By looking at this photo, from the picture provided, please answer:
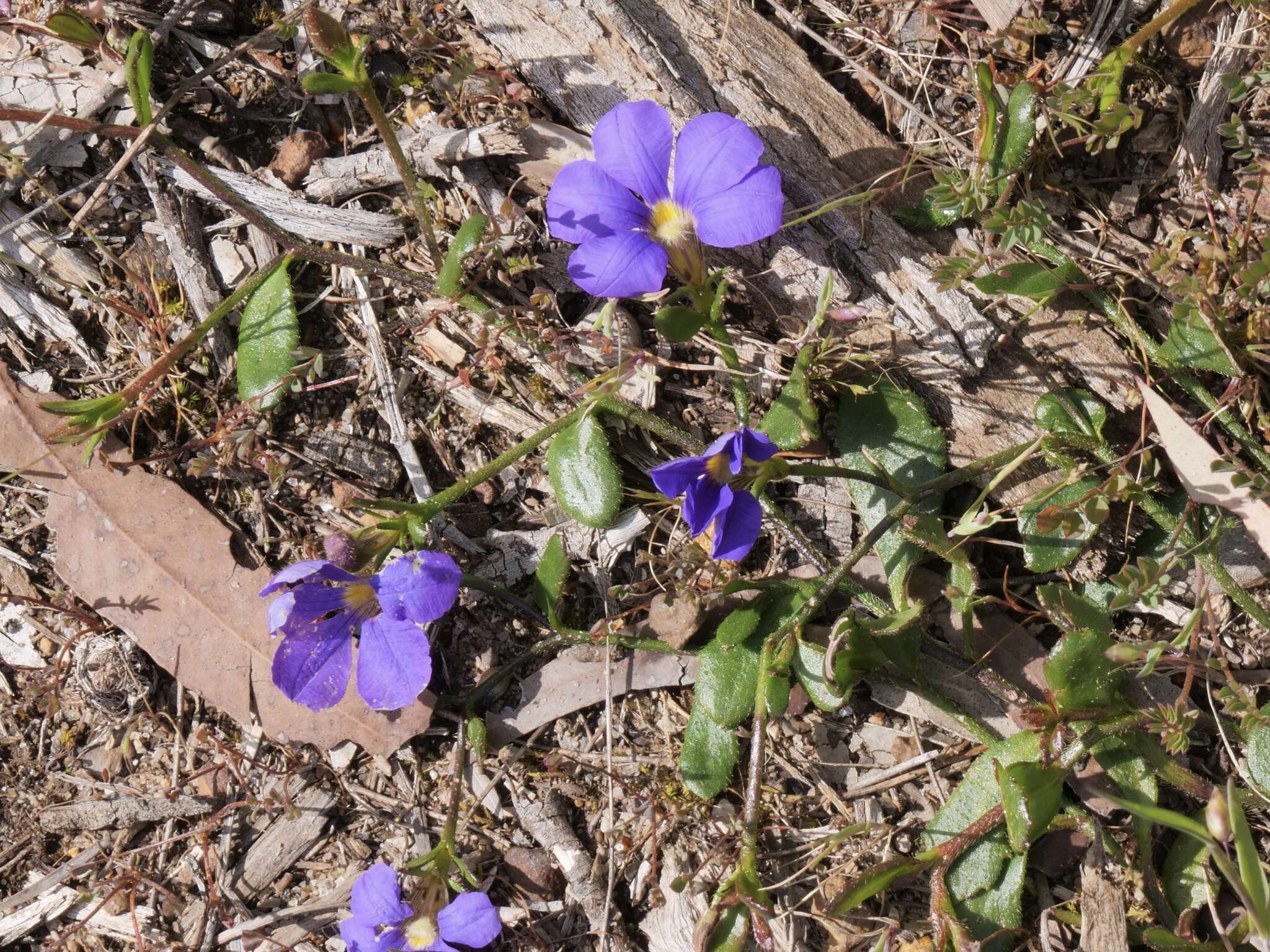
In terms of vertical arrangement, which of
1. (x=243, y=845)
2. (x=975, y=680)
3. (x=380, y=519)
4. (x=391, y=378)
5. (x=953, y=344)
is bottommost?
(x=243, y=845)

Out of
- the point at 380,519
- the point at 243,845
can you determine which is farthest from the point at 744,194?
the point at 243,845

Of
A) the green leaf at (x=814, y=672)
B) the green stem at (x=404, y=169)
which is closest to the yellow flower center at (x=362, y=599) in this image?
the green stem at (x=404, y=169)

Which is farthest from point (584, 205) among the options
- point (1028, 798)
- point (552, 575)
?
point (1028, 798)

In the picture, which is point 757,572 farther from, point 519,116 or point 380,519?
point 519,116

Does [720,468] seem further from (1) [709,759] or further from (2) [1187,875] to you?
(2) [1187,875]

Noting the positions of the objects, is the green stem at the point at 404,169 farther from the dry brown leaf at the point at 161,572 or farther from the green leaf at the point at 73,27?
the dry brown leaf at the point at 161,572

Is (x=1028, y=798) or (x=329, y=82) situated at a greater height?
(x=329, y=82)
